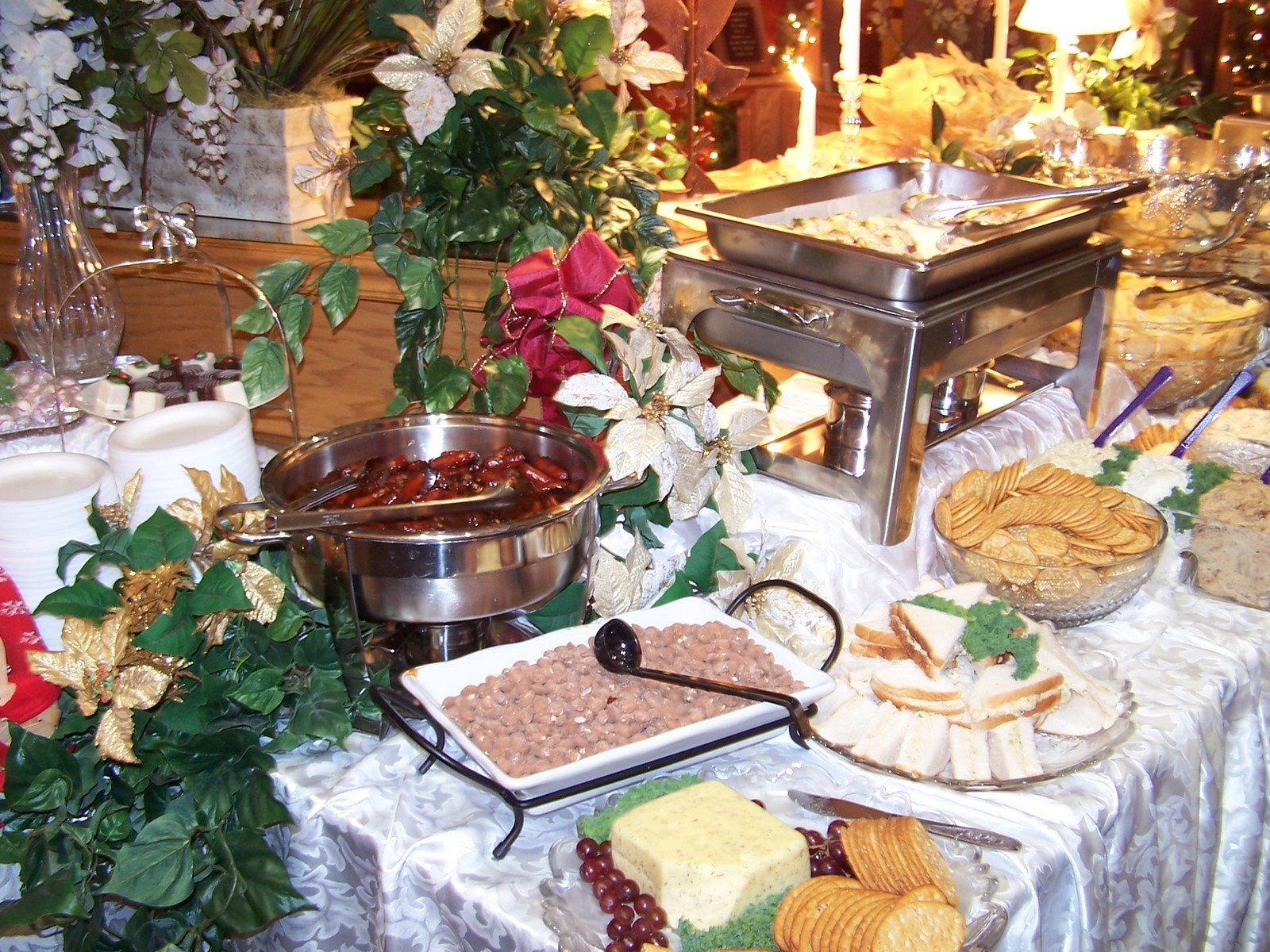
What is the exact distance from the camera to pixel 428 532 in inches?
32.5

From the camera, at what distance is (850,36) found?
69.6 inches

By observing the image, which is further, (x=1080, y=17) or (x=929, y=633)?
(x=1080, y=17)

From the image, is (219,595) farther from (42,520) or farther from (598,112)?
(598,112)

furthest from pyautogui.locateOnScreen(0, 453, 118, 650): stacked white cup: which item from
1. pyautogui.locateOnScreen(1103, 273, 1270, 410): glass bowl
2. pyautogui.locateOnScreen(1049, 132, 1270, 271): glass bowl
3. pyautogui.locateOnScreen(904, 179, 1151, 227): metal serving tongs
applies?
pyautogui.locateOnScreen(1049, 132, 1270, 271): glass bowl

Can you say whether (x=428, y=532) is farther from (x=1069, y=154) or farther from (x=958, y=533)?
(x=1069, y=154)

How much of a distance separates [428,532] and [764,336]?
1.90ft

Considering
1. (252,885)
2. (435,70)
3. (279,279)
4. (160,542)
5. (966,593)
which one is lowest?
(252,885)

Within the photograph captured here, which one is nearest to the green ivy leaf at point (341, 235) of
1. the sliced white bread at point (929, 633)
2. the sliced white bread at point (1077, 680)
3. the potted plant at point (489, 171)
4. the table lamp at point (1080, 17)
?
the potted plant at point (489, 171)

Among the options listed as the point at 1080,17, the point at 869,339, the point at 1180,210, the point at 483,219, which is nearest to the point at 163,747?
the point at 483,219

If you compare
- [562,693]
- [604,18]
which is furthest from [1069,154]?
[562,693]

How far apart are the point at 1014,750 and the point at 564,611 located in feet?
1.33

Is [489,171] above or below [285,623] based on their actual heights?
above

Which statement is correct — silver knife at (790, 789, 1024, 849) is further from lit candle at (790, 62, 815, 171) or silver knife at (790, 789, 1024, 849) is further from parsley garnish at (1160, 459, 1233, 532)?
lit candle at (790, 62, 815, 171)

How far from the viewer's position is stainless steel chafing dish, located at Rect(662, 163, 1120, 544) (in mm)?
1151
